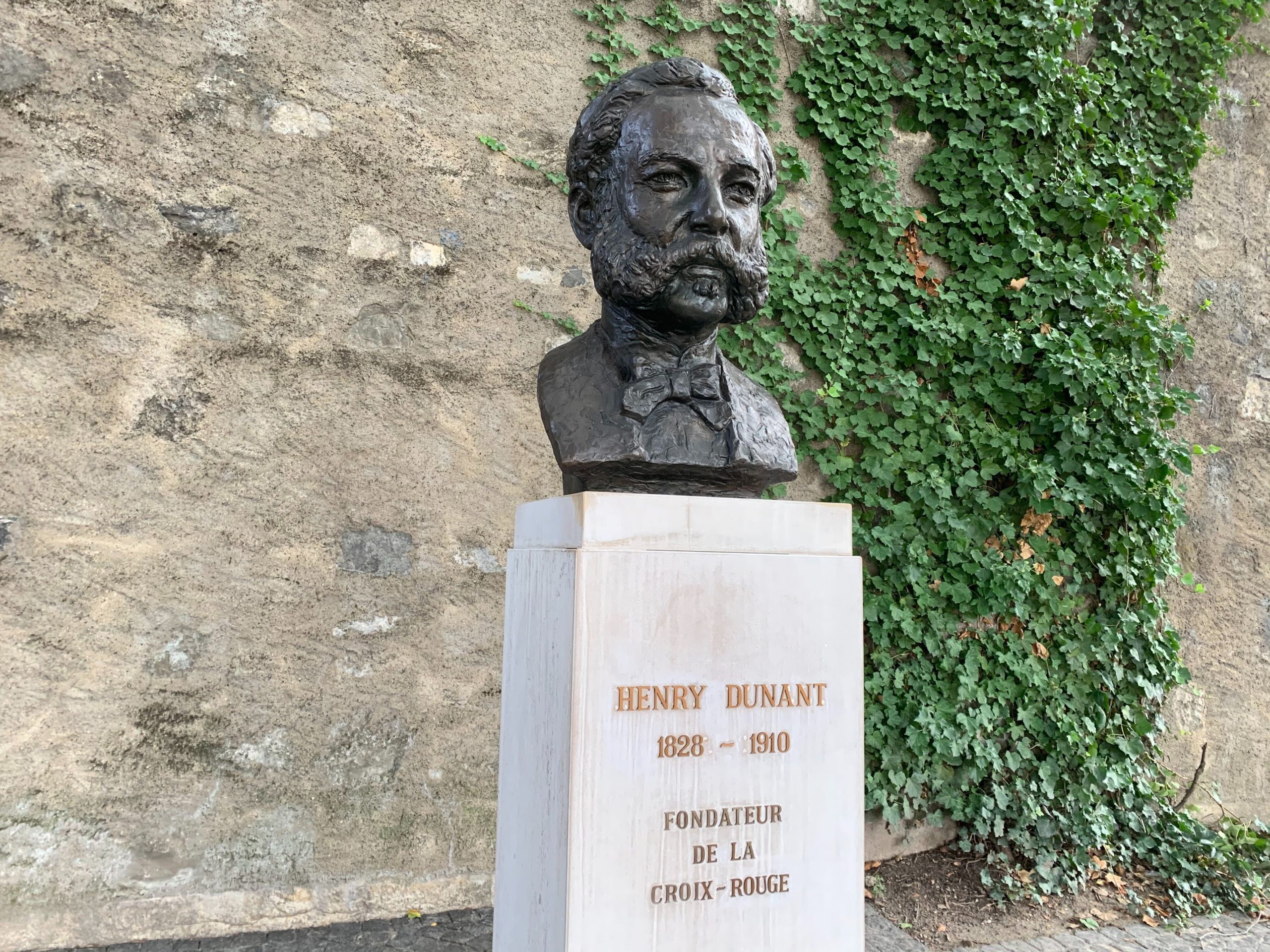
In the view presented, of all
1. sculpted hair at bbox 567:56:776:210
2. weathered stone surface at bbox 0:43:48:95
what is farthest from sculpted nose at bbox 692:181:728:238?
weathered stone surface at bbox 0:43:48:95

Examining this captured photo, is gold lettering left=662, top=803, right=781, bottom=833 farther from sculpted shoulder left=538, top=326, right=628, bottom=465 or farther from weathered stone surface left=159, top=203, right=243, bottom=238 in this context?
weathered stone surface left=159, top=203, right=243, bottom=238

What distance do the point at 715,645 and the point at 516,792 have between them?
1.92ft

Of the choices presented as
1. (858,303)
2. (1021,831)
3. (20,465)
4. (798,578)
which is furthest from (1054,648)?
(20,465)

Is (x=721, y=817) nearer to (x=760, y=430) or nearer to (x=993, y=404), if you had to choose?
(x=760, y=430)

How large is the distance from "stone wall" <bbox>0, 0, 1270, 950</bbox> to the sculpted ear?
1.21 m

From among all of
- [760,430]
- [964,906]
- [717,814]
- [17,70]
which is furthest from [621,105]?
[964,906]

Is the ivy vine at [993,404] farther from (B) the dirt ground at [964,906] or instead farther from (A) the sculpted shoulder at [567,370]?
(A) the sculpted shoulder at [567,370]

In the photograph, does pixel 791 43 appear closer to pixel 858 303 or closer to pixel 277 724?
pixel 858 303

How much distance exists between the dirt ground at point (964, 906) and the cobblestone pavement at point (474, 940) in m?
0.07

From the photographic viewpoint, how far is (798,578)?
185 cm

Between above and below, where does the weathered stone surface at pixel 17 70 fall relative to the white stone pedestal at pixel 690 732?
above

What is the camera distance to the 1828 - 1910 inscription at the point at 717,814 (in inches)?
66.3

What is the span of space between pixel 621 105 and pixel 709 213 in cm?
38

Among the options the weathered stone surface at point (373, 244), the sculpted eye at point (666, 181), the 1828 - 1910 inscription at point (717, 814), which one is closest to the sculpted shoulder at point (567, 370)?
the sculpted eye at point (666, 181)
